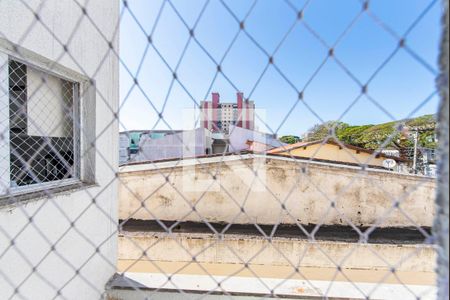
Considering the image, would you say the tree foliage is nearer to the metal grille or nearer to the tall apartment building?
the metal grille

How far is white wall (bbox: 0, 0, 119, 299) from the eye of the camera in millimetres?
1156

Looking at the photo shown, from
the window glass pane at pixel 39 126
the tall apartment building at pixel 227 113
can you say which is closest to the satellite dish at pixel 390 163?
the tall apartment building at pixel 227 113

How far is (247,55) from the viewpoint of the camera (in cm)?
119

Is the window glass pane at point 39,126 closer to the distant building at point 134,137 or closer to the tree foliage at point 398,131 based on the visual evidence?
the distant building at point 134,137

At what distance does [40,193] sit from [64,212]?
18 cm

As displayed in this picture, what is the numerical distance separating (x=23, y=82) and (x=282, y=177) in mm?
3412

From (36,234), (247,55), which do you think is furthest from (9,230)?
(247,55)

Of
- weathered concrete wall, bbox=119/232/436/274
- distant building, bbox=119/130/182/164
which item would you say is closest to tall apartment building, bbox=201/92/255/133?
distant building, bbox=119/130/182/164

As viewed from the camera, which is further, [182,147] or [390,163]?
[390,163]

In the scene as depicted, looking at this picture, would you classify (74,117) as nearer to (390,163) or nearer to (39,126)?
(39,126)

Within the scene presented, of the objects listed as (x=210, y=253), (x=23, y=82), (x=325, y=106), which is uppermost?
(x=23, y=82)

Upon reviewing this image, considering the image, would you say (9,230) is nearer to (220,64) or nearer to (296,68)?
(220,64)

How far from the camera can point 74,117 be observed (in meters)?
1.78

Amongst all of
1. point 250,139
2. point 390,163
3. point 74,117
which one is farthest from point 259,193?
point 74,117
